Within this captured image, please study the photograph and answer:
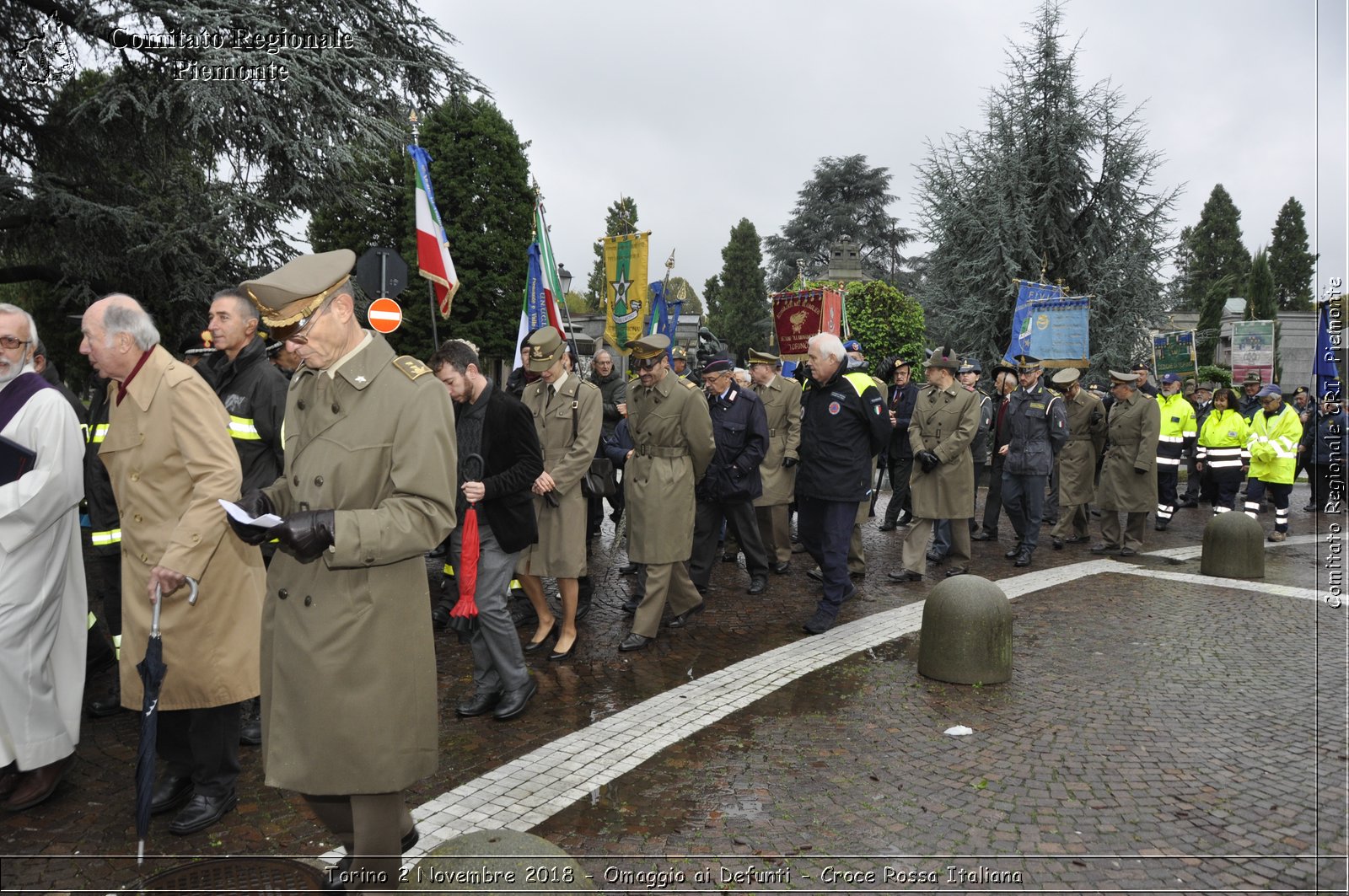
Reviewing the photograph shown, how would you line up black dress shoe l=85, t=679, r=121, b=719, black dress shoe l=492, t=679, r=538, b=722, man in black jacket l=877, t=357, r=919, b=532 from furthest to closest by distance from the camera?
man in black jacket l=877, t=357, r=919, b=532 < black dress shoe l=85, t=679, r=121, b=719 < black dress shoe l=492, t=679, r=538, b=722

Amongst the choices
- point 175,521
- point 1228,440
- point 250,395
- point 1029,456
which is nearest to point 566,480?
point 250,395

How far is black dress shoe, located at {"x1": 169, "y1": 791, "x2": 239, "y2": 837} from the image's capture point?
3.61m

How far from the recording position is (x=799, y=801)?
393 centimetres

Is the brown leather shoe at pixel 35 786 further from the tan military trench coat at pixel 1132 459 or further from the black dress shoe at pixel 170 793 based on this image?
the tan military trench coat at pixel 1132 459

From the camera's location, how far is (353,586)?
8.83 ft

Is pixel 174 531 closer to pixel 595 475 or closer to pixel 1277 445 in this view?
pixel 595 475

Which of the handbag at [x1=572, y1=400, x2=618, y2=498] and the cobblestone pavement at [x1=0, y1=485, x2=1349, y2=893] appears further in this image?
the handbag at [x1=572, y1=400, x2=618, y2=498]

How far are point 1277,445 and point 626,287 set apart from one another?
30.0ft

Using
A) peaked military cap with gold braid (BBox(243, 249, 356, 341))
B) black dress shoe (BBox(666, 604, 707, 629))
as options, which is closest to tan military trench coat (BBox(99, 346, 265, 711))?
peaked military cap with gold braid (BBox(243, 249, 356, 341))

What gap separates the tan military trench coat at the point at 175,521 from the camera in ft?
11.7

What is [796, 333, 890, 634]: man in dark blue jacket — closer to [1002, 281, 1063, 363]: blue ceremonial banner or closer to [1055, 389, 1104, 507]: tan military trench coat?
[1055, 389, 1104, 507]: tan military trench coat

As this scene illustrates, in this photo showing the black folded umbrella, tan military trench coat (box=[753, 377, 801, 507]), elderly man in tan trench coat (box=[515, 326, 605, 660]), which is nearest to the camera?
the black folded umbrella

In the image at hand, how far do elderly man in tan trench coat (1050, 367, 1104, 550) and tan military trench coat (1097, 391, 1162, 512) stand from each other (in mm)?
182

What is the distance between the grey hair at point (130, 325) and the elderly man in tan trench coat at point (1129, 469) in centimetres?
992
